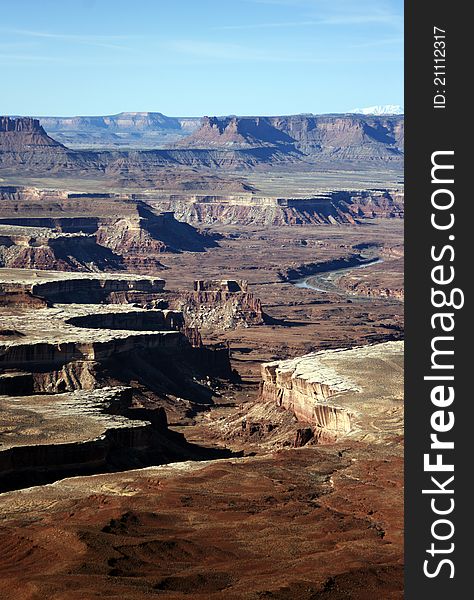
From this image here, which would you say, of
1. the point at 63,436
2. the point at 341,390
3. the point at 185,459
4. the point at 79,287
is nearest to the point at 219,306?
the point at 79,287

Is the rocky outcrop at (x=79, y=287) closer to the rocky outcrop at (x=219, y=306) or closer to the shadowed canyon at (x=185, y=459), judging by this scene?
the shadowed canyon at (x=185, y=459)

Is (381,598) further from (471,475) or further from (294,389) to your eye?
(294,389)

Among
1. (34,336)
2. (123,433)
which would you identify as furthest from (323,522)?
(34,336)

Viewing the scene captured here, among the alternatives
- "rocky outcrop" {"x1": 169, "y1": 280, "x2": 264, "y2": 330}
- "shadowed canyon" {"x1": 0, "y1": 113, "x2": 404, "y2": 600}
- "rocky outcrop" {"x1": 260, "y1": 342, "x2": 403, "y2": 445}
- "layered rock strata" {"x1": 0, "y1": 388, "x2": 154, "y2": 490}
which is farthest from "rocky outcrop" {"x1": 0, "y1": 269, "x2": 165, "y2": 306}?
"layered rock strata" {"x1": 0, "y1": 388, "x2": 154, "y2": 490}

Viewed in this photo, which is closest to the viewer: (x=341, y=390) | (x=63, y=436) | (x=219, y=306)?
(x=63, y=436)

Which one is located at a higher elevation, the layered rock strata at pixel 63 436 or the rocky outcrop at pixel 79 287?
the rocky outcrop at pixel 79 287

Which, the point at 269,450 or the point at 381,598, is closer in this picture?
the point at 381,598

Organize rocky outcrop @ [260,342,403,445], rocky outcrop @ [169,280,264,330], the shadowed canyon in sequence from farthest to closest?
rocky outcrop @ [169,280,264,330] → rocky outcrop @ [260,342,403,445] → the shadowed canyon

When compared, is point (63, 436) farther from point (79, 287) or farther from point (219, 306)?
point (219, 306)

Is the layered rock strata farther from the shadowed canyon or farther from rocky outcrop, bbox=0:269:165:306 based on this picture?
rocky outcrop, bbox=0:269:165:306

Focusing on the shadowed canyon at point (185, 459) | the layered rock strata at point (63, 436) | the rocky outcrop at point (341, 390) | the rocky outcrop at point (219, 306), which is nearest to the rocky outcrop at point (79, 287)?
the shadowed canyon at point (185, 459)

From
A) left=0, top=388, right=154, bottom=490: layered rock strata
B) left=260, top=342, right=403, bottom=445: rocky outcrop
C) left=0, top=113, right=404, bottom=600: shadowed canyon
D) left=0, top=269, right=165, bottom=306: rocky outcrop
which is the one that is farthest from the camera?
left=0, top=269, right=165, bottom=306: rocky outcrop
